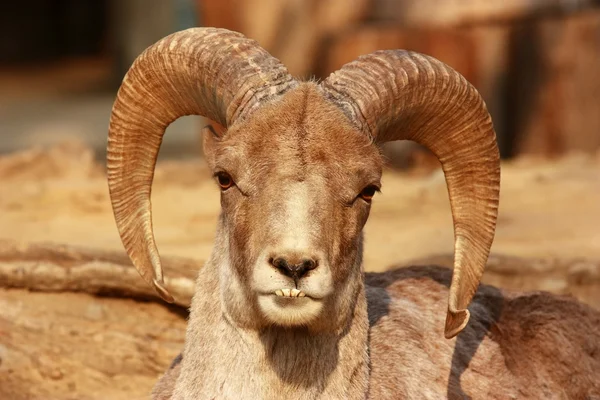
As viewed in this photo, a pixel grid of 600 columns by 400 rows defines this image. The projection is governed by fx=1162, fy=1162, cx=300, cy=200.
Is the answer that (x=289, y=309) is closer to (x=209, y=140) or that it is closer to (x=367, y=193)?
(x=367, y=193)

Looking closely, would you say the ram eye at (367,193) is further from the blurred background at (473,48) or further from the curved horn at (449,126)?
the blurred background at (473,48)

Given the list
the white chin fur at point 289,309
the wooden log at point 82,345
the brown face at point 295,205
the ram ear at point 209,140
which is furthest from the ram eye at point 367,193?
the wooden log at point 82,345

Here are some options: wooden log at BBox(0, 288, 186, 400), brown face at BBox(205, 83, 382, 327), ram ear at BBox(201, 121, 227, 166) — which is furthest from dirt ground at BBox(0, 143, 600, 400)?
brown face at BBox(205, 83, 382, 327)

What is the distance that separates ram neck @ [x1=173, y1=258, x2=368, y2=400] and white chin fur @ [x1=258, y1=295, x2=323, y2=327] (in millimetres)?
502

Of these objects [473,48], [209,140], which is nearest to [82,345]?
[209,140]

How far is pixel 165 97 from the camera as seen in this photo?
6816mm

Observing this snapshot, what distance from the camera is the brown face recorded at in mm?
5555

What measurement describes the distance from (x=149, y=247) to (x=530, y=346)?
2.60 metres

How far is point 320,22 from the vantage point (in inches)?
776

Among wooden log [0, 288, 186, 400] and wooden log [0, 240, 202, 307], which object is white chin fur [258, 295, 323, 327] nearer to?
wooden log [0, 288, 186, 400]

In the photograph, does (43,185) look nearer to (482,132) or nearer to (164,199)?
(164,199)

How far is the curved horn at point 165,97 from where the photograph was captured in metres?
6.30

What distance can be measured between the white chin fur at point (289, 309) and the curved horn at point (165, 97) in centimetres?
112

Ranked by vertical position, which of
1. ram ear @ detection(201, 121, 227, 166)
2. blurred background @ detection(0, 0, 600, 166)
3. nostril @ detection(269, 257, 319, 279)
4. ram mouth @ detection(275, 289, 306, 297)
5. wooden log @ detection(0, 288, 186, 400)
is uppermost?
blurred background @ detection(0, 0, 600, 166)
